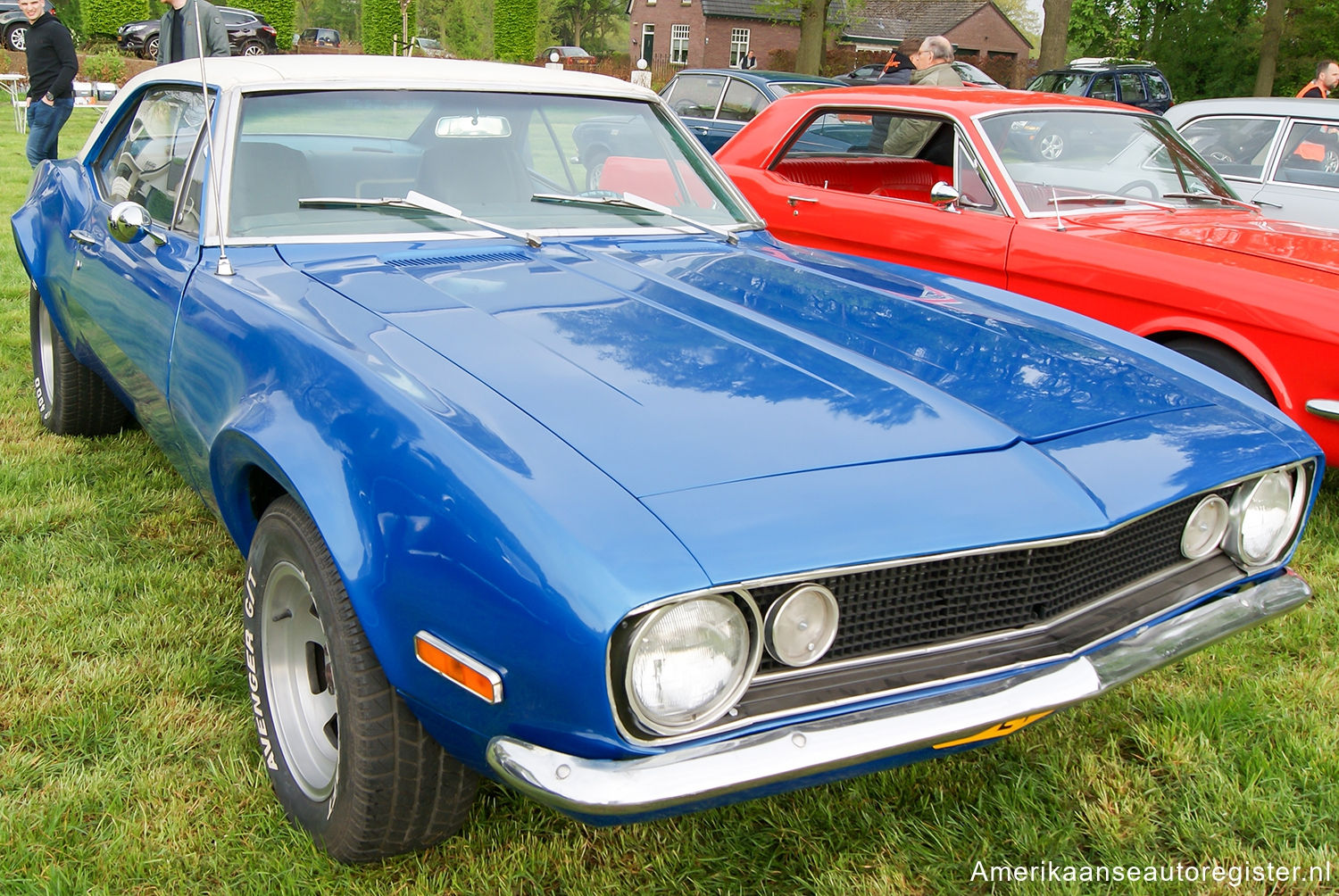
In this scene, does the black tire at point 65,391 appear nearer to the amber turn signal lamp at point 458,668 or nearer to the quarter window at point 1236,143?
the amber turn signal lamp at point 458,668

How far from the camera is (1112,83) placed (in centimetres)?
1645

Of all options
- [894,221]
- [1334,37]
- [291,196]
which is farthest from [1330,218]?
[1334,37]

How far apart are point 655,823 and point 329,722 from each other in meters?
0.66

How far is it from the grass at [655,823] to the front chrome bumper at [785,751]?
471 millimetres

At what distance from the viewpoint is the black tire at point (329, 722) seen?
1.74 m

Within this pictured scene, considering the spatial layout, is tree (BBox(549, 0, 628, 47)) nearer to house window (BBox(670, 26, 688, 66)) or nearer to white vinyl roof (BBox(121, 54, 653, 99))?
house window (BBox(670, 26, 688, 66))

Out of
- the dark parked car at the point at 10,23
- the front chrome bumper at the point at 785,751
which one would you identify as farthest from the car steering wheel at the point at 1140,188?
the dark parked car at the point at 10,23

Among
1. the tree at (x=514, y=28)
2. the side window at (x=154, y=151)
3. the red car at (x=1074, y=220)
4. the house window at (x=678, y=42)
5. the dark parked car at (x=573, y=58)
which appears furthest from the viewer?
the house window at (x=678, y=42)

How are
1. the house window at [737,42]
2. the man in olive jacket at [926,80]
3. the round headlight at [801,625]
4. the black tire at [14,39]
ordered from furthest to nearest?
1. the house window at [737,42]
2. the black tire at [14,39]
3. the man in olive jacket at [926,80]
4. the round headlight at [801,625]

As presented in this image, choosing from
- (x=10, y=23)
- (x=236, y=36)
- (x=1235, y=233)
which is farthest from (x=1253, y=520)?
(x=10, y=23)

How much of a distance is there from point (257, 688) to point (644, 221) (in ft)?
5.43

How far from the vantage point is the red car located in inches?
140

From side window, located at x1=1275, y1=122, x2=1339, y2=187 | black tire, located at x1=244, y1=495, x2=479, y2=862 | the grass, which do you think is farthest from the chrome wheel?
side window, located at x1=1275, y1=122, x2=1339, y2=187

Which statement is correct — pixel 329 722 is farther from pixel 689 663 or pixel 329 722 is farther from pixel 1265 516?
pixel 1265 516
